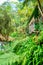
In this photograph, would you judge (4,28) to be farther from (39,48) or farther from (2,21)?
(39,48)

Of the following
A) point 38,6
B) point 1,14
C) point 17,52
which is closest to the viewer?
point 17,52

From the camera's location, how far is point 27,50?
3.80m

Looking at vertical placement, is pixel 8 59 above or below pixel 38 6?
below

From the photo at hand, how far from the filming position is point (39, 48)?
363 cm

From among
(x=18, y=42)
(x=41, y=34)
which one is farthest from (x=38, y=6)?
(x=41, y=34)

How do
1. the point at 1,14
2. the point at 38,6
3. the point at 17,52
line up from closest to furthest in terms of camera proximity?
the point at 17,52
the point at 38,6
the point at 1,14

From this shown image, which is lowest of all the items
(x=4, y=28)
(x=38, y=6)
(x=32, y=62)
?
(x=4, y=28)

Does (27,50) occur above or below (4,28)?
above

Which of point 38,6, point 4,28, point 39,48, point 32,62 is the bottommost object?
point 4,28

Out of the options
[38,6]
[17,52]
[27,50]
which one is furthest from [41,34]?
[38,6]

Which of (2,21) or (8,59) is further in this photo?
(2,21)

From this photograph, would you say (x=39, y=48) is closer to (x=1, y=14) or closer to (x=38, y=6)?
(x=38, y=6)

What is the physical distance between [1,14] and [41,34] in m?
12.1

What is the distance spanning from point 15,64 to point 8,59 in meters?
0.18
